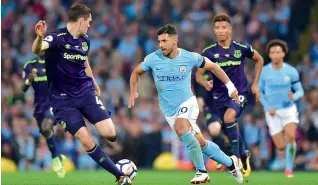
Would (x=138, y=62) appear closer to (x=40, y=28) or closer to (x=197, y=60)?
(x=197, y=60)

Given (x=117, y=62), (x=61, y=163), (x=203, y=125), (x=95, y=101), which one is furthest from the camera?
(x=117, y=62)

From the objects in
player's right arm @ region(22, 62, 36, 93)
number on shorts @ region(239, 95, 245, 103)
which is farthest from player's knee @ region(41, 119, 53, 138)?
number on shorts @ region(239, 95, 245, 103)

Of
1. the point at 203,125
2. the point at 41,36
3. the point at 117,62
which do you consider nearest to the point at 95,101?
the point at 41,36

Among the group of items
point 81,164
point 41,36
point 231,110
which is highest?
point 41,36

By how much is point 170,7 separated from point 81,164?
5940 millimetres

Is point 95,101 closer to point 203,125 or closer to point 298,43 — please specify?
point 203,125

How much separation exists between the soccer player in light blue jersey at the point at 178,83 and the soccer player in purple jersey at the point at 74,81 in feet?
2.00

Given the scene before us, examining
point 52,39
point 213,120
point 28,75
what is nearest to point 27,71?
point 28,75

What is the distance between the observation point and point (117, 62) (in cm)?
2394

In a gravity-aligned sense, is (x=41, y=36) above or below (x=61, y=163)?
above

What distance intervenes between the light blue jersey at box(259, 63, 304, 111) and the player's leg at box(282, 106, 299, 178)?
156mm

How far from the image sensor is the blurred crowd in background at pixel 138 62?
824 inches

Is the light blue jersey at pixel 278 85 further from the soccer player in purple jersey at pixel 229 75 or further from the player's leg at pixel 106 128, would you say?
the player's leg at pixel 106 128

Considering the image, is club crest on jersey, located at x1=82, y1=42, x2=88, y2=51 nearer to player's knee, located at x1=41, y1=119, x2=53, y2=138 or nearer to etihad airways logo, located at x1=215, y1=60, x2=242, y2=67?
etihad airways logo, located at x1=215, y1=60, x2=242, y2=67
